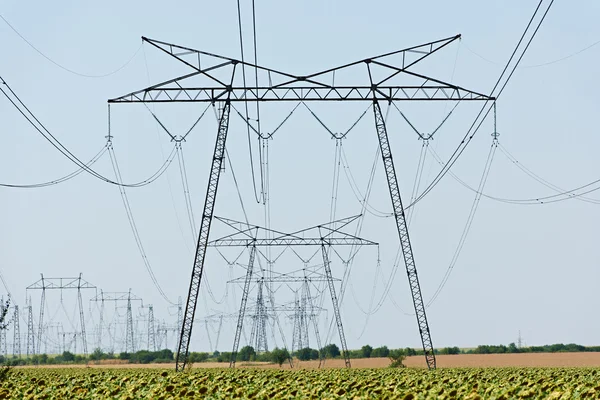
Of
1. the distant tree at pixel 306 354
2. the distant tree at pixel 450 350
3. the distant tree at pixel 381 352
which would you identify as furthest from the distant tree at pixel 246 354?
the distant tree at pixel 450 350

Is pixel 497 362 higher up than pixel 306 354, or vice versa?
pixel 306 354

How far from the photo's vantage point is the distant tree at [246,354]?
168 meters

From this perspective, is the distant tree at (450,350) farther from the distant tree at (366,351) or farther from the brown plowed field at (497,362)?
the brown plowed field at (497,362)

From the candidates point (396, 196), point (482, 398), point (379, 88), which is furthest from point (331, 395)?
point (396, 196)

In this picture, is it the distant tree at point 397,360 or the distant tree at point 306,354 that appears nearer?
the distant tree at point 397,360

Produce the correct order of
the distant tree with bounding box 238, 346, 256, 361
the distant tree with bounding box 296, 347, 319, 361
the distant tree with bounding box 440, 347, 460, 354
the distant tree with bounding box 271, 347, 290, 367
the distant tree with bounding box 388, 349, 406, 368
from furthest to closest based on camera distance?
the distant tree with bounding box 440, 347, 460, 354
the distant tree with bounding box 238, 346, 256, 361
the distant tree with bounding box 296, 347, 319, 361
the distant tree with bounding box 271, 347, 290, 367
the distant tree with bounding box 388, 349, 406, 368

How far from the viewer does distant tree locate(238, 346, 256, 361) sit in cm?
16782

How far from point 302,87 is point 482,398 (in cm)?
2030

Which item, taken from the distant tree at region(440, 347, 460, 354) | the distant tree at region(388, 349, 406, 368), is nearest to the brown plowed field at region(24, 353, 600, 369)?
the distant tree at region(388, 349, 406, 368)

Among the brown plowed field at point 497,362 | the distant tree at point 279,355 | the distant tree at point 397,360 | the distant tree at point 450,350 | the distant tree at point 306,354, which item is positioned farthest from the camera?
the distant tree at point 450,350

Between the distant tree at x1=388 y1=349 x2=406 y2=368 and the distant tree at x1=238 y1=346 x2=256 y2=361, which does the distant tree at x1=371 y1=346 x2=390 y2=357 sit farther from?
the distant tree at x1=388 y1=349 x2=406 y2=368

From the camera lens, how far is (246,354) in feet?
568

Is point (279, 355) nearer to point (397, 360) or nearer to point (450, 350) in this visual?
point (397, 360)

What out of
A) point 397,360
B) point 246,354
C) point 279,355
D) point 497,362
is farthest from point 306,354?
point 497,362
